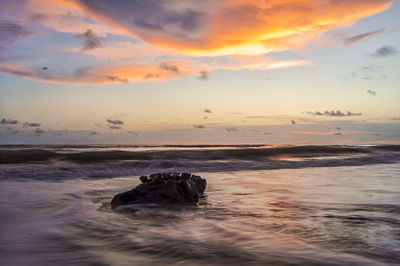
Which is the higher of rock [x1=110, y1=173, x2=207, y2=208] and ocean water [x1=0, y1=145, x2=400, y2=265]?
rock [x1=110, y1=173, x2=207, y2=208]

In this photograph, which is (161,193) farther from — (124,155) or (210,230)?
(124,155)

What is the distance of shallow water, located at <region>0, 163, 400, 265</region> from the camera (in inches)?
136

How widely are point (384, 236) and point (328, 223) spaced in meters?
0.88

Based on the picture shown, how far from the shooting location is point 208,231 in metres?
4.52

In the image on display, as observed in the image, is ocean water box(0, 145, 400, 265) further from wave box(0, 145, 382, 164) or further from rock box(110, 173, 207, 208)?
wave box(0, 145, 382, 164)

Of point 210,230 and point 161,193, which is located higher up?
point 161,193

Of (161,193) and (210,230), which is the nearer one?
(210,230)

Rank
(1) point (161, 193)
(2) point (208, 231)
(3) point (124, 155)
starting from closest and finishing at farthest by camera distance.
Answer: (2) point (208, 231), (1) point (161, 193), (3) point (124, 155)

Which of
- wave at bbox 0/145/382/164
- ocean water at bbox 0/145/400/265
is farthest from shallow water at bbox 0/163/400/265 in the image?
wave at bbox 0/145/382/164

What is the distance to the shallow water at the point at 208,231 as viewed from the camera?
3.45 m

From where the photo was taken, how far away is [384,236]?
4141 millimetres

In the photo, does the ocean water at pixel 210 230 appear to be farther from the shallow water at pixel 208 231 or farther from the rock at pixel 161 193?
the rock at pixel 161 193

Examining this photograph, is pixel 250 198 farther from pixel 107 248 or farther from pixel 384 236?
→ pixel 107 248

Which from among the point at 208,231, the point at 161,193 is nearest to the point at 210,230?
the point at 208,231
